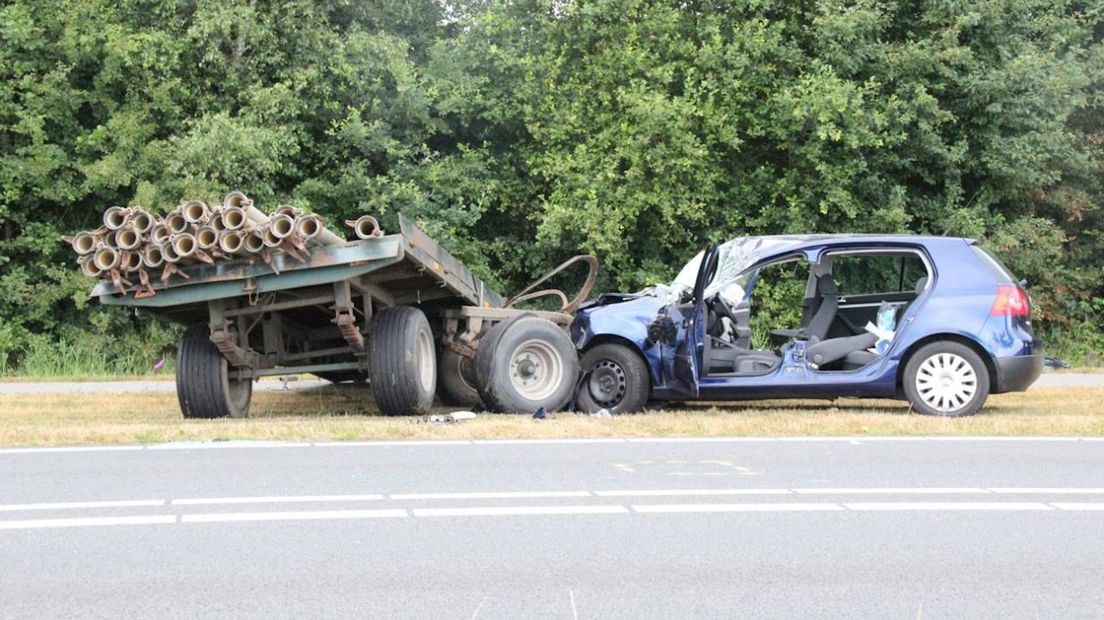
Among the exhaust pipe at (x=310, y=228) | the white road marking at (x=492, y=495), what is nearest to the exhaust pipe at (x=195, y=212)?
the exhaust pipe at (x=310, y=228)

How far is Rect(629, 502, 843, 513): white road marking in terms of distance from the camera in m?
7.31

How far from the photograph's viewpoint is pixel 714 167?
70.2 feet

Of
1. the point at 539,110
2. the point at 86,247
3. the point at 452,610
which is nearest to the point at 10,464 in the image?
the point at 86,247

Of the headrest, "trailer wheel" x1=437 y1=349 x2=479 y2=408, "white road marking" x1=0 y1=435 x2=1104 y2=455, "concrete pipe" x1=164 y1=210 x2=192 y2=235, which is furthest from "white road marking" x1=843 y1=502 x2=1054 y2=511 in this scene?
"trailer wheel" x1=437 y1=349 x2=479 y2=408

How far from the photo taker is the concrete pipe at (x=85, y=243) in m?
10.9

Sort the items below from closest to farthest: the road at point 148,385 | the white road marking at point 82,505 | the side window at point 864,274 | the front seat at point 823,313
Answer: the white road marking at point 82,505
the front seat at point 823,313
the road at point 148,385
the side window at point 864,274

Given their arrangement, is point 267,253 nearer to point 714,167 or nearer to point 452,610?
point 452,610

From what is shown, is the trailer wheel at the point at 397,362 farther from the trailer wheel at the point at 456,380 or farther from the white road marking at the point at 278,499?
the white road marking at the point at 278,499

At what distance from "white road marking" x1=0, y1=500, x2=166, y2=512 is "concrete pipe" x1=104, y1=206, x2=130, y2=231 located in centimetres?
395

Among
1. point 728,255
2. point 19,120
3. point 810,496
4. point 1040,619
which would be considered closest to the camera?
point 1040,619

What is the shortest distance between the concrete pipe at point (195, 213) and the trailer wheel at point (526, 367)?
3.02 m

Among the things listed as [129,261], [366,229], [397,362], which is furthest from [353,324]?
[129,261]

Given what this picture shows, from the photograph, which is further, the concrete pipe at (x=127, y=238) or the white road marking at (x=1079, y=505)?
the concrete pipe at (x=127, y=238)

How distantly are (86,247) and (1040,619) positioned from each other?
8358 millimetres
